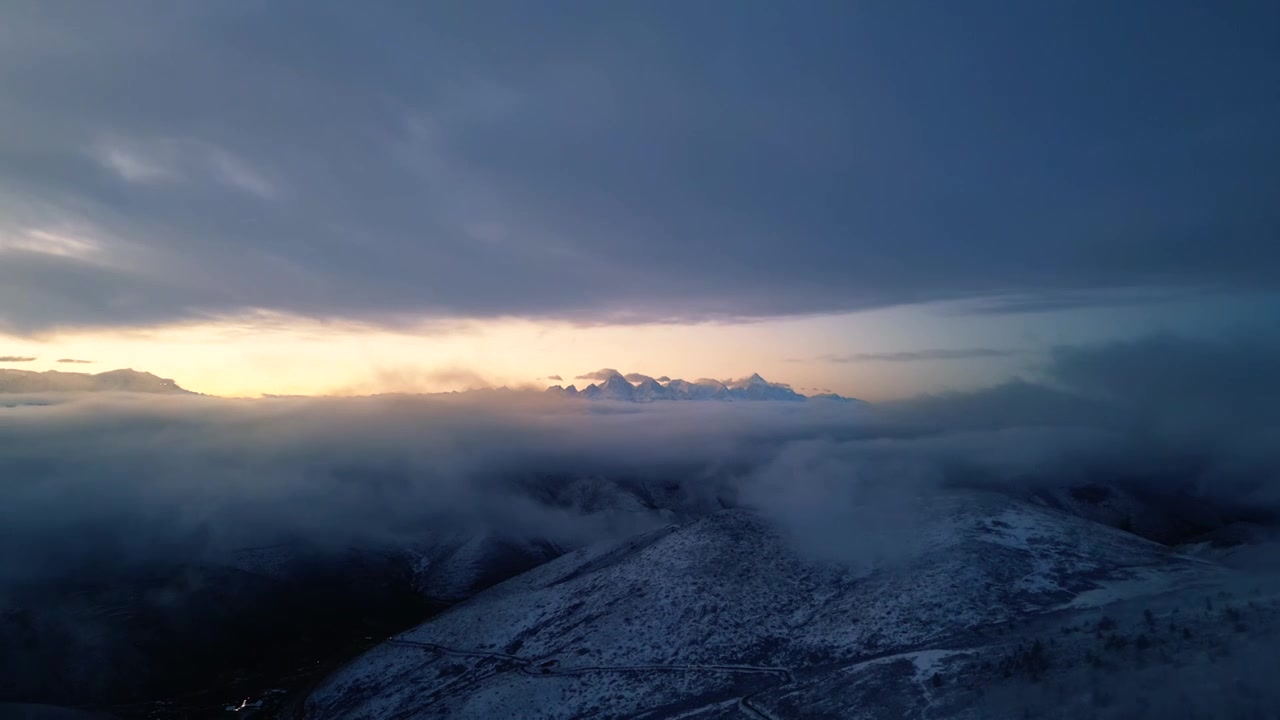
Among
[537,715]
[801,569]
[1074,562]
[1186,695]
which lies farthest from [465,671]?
[1074,562]

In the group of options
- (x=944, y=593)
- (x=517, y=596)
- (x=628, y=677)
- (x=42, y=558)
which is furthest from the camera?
(x=42, y=558)

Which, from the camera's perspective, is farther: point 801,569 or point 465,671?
point 801,569

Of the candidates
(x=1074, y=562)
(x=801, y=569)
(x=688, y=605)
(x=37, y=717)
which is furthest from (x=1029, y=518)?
(x=37, y=717)

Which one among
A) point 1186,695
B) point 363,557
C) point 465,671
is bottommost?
point 363,557

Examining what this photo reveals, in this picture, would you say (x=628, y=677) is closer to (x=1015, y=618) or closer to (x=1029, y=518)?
(x=1015, y=618)

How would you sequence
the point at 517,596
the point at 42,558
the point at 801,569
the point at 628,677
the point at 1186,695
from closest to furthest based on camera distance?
the point at 1186,695 → the point at 628,677 → the point at 801,569 → the point at 517,596 → the point at 42,558

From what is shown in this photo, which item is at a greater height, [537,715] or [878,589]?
[878,589]

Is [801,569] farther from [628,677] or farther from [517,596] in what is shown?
[517,596]
